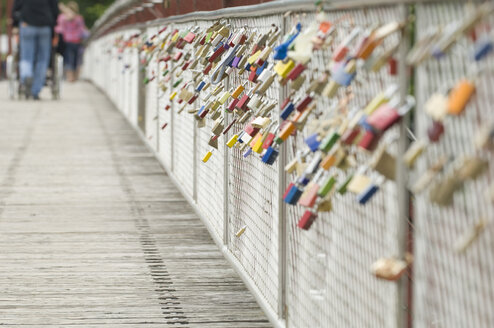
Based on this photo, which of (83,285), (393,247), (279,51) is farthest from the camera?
(83,285)

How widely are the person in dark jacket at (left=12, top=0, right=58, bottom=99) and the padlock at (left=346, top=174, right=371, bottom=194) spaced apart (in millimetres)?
16375

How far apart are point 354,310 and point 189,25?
4.26 m

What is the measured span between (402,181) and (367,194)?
138 mm

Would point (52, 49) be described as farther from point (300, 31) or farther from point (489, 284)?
point (489, 284)

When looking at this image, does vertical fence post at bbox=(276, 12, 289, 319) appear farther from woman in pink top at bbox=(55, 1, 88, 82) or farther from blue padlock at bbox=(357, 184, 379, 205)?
woman in pink top at bbox=(55, 1, 88, 82)

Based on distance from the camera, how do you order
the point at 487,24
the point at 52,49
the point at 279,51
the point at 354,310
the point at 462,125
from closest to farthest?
the point at 487,24
the point at 462,125
the point at 354,310
the point at 279,51
the point at 52,49

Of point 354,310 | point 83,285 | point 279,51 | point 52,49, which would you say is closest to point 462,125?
point 354,310

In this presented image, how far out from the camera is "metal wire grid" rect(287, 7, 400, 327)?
2732 mm

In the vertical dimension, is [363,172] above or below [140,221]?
above

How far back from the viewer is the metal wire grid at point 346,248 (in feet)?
8.96

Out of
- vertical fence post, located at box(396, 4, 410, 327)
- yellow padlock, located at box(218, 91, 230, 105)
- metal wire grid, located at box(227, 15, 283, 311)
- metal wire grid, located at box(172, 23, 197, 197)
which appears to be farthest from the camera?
metal wire grid, located at box(172, 23, 197, 197)

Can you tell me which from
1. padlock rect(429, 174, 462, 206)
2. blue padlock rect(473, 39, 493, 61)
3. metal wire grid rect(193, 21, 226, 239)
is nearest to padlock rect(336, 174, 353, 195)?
padlock rect(429, 174, 462, 206)

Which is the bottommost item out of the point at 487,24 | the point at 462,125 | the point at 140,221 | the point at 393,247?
the point at 140,221

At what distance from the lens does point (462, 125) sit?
87.1 inches
